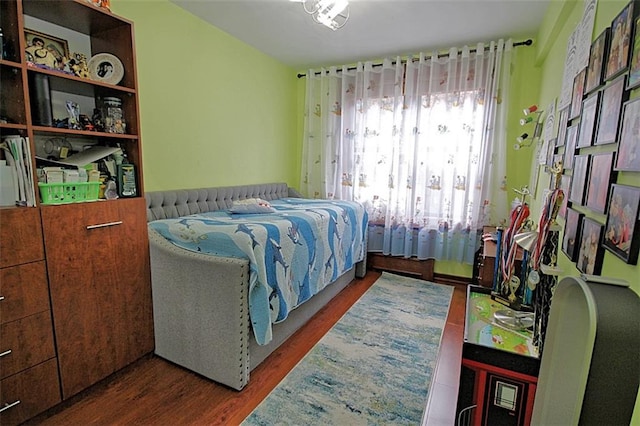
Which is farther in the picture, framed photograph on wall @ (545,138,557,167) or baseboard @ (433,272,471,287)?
baseboard @ (433,272,471,287)

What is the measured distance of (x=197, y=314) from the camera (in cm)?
179

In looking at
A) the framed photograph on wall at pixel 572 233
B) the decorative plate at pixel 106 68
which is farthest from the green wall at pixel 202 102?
the framed photograph on wall at pixel 572 233

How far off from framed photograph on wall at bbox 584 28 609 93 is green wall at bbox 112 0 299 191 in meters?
2.60

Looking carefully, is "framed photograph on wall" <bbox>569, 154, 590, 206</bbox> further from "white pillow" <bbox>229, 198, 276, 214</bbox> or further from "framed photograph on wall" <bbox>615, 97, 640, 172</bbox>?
"white pillow" <bbox>229, 198, 276, 214</bbox>

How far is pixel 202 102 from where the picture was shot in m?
2.77

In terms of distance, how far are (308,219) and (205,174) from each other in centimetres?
118

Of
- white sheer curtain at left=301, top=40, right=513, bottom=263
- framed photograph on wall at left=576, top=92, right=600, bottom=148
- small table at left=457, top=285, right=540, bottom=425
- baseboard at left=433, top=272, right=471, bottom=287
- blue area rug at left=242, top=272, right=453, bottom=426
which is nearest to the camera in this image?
small table at left=457, top=285, right=540, bottom=425

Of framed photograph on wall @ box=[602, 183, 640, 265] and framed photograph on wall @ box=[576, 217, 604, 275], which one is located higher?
framed photograph on wall @ box=[602, 183, 640, 265]

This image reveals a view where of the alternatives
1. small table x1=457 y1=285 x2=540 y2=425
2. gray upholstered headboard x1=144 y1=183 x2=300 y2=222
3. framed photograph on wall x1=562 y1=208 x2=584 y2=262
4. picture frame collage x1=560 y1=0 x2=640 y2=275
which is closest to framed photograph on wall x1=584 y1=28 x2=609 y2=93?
picture frame collage x1=560 y1=0 x2=640 y2=275

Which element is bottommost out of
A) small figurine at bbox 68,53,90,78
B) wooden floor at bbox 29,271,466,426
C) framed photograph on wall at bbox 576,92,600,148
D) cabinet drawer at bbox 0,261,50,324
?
wooden floor at bbox 29,271,466,426

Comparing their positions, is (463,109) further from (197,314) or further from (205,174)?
(197,314)

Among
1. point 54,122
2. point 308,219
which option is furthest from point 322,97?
point 54,122

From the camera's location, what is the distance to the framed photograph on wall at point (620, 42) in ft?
3.01

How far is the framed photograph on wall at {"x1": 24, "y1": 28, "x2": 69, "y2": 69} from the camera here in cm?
150
